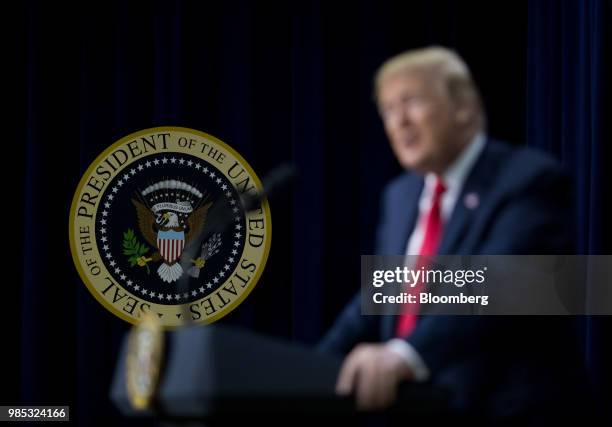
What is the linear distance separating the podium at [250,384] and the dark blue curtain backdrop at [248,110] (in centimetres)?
216

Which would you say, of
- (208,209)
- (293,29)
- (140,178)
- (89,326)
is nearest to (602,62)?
(293,29)

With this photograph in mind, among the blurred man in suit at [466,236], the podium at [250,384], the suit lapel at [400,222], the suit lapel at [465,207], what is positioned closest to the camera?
the podium at [250,384]

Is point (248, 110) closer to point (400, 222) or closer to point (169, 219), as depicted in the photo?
point (169, 219)

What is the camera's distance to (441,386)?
1.18m

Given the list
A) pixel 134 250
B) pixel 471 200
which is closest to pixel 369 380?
pixel 471 200

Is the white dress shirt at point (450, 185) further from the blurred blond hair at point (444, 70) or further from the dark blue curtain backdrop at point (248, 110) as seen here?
the dark blue curtain backdrop at point (248, 110)

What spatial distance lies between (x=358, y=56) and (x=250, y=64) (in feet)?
1.46

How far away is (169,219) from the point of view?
3.41 meters

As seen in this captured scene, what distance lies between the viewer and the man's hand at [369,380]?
1.14 metres

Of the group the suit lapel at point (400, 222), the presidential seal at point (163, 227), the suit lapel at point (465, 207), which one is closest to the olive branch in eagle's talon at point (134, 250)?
the presidential seal at point (163, 227)

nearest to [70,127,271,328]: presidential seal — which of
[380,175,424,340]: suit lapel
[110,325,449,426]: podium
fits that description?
[380,175,424,340]: suit lapel

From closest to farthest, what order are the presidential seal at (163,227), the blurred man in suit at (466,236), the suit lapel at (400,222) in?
the blurred man in suit at (466,236) < the suit lapel at (400,222) < the presidential seal at (163,227)

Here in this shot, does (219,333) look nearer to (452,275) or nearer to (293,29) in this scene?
(452,275)

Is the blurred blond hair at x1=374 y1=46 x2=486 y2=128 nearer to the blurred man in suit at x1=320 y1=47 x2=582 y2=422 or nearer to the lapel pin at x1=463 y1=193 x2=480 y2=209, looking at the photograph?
the blurred man in suit at x1=320 y1=47 x2=582 y2=422
